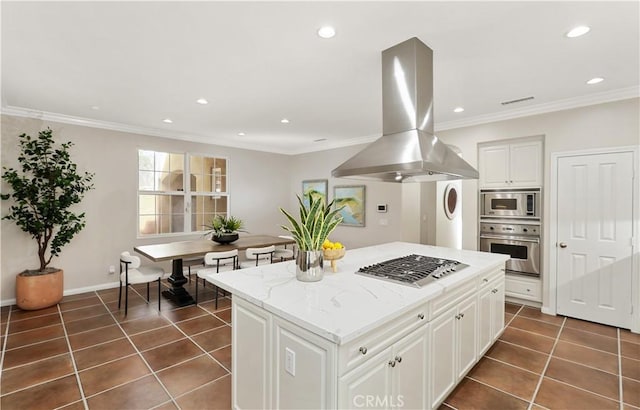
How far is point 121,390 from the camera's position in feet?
7.26

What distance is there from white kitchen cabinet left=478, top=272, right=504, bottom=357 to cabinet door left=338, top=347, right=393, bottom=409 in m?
1.34

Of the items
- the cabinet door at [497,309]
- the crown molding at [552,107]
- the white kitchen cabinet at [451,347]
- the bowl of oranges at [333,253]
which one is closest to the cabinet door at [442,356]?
the white kitchen cabinet at [451,347]

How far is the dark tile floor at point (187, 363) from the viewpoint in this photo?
213cm

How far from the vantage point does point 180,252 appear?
3.81 metres

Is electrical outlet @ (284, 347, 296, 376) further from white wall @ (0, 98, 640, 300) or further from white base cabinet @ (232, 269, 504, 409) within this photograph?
white wall @ (0, 98, 640, 300)

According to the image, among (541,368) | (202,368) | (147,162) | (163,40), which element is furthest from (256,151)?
(541,368)

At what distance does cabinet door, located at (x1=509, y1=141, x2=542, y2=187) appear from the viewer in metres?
3.84

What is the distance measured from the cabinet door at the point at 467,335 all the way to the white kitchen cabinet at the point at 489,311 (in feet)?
0.37

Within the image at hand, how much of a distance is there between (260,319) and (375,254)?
1542mm

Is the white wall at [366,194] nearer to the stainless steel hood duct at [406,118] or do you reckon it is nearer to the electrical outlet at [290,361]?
the stainless steel hood duct at [406,118]

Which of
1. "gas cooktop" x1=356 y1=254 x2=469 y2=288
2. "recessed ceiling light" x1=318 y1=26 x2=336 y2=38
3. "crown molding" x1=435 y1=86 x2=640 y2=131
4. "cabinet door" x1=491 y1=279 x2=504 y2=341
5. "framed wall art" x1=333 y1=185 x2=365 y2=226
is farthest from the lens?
"framed wall art" x1=333 y1=185 x2=365 y2=226

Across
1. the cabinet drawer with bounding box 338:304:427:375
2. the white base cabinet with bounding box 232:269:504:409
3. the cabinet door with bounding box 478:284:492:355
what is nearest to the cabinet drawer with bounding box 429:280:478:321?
the white base cabinet with bounding box 232:269:504:409

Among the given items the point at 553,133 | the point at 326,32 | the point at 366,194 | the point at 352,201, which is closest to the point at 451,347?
the point at 326,32

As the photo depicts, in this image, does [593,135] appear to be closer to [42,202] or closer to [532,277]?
[532,277]
